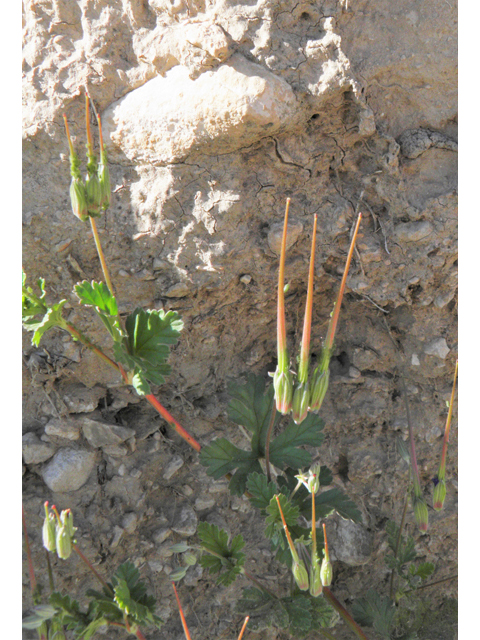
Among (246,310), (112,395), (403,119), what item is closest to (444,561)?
(246,310)

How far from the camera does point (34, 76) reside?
207 cm

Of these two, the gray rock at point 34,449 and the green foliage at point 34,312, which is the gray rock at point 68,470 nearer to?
the gray rock at point 34,449

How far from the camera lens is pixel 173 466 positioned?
2303 mm

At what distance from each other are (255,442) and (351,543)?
77cm

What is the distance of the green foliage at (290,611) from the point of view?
195 cm

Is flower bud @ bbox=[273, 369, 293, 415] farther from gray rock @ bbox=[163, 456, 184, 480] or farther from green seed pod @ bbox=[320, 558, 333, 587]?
gray rock @ bbox=[163, 456, 184, 480]

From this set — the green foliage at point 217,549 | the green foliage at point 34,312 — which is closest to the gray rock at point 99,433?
the green foliage at point 217,549

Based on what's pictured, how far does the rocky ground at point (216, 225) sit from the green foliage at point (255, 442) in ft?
0.71

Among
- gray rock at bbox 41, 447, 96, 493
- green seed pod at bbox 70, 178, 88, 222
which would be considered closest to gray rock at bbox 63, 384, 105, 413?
gray rock at bbox 41, 447, 96, 493

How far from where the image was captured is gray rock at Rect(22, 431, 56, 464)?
2.13m

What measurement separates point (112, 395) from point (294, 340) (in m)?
0.84

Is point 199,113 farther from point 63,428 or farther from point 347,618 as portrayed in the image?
point 347,618

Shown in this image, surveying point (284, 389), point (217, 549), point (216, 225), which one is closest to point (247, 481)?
point (217, 549)

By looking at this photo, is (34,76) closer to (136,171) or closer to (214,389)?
(136,171)
